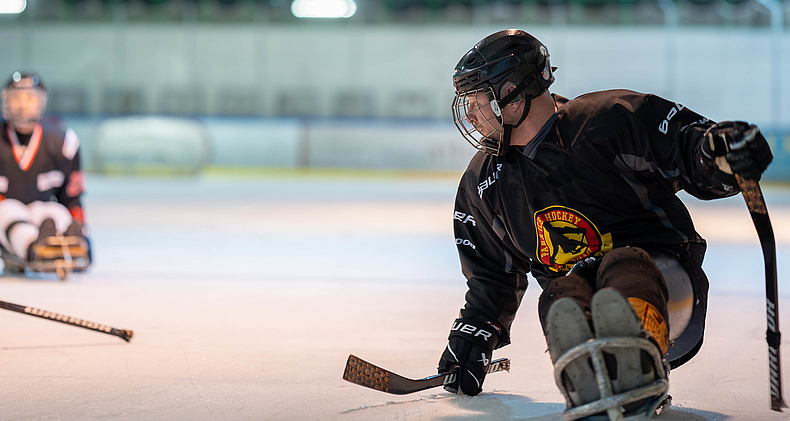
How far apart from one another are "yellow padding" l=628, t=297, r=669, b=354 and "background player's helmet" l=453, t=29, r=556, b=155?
566 millimetres

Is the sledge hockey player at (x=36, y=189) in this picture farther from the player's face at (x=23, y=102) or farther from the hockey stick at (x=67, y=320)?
the hockey stick at (x=67, y=320)

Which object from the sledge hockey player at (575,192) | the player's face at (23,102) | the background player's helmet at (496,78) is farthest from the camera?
the player's face at (23,102)

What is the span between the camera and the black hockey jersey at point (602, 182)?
63.2 inches

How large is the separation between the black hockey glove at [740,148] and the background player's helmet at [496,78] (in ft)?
1.48

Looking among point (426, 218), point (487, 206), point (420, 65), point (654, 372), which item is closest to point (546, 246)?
point (487, 206)

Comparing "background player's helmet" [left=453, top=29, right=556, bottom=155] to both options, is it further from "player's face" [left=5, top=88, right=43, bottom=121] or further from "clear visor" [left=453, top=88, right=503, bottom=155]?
"player's face" [left=5, top=88, right=43, bottom=121]

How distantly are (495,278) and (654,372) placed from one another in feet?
2.22

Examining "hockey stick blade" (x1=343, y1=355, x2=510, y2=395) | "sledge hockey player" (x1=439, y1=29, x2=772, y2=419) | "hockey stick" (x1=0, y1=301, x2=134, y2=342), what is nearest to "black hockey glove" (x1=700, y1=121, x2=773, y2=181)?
"sledge hockey player" (x1=439, y1=29, x2=772, y2=419)

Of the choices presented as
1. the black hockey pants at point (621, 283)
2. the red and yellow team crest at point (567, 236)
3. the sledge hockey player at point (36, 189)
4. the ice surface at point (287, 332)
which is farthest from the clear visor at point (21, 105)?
the black hockey pants at point (621, 283)

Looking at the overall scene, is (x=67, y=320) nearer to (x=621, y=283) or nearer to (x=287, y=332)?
(x=287, y=332)

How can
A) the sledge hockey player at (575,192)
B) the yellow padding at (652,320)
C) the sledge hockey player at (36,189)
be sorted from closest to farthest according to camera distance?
the yellow padding at (652,320) < the sledge hockey player at (575,192) < the sledge hockey player at (36,189)

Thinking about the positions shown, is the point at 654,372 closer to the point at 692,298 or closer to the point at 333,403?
the point at 692,298

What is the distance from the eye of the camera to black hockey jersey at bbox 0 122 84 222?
4160mm

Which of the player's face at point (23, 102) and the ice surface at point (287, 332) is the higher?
the player's face at point (23, 102)
